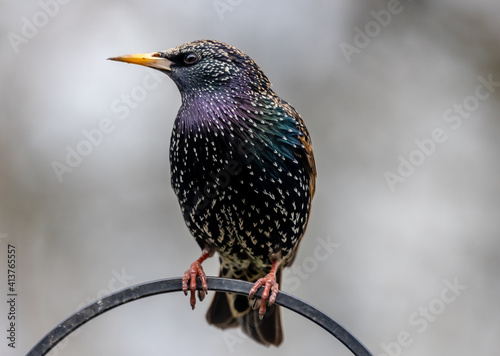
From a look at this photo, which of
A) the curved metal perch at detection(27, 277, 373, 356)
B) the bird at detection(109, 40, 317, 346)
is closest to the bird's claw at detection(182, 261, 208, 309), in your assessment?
the bird at detection(109, 40, 317, 346)

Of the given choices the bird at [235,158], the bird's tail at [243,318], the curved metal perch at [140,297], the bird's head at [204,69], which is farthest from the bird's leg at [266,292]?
the bird's head at [204,69]

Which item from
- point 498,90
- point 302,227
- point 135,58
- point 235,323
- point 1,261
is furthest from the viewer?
point 498,90

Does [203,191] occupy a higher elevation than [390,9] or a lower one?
lower

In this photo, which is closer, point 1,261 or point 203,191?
point 203,191

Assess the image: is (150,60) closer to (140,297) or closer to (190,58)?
(190,58)

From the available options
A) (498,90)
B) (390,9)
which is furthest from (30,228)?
(498,90)

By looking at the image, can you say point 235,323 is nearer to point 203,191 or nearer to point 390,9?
point 203,191

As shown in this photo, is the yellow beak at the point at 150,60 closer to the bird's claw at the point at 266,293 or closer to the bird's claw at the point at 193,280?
the bird's claw at the point at 193,280
